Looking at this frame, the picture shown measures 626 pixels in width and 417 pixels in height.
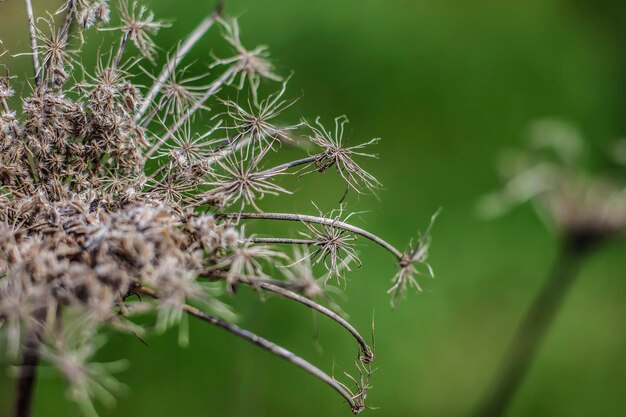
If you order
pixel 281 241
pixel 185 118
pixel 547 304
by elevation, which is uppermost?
pixel 547 304

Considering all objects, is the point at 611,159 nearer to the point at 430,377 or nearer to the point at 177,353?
the point at 430,377

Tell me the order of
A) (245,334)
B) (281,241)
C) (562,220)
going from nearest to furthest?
(245,334), (281,241), (562,220)

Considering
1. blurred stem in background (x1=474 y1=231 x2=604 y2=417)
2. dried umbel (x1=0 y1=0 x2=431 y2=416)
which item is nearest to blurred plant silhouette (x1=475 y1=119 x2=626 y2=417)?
blurred stem in background (x1=474 y1=231 x2=604 y2=417)

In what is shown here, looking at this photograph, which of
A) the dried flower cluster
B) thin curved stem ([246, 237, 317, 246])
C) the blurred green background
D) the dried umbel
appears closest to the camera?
the dried umbel

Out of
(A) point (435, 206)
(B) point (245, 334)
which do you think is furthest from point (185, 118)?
(A) point (435, 206)

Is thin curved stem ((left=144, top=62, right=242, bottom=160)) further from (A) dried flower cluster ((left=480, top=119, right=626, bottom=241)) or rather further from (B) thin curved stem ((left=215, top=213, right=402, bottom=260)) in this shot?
(A) dried flower cluster ((left=480, top=119, right=626, bottom=241))

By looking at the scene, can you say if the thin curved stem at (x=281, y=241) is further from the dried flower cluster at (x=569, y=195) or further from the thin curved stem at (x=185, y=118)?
the dried flower cluster at (x=569, y=195)

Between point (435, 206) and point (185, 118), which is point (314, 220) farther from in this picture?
point (435, 206)
